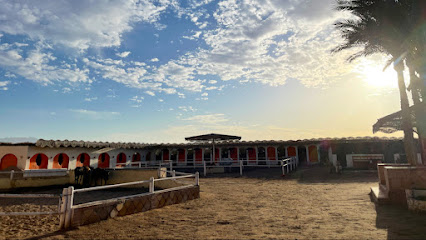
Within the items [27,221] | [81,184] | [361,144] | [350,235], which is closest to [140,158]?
[81,184]

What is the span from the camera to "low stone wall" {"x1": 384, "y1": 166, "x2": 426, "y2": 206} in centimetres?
631

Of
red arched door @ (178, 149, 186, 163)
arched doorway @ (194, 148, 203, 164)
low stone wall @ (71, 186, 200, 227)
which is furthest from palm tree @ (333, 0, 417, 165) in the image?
red arched door @ (178, 149, 186, 163)

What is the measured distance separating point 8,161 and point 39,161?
1.84 meters

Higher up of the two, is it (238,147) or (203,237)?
(238,147)

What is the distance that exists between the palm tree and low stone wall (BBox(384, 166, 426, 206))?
299 cm

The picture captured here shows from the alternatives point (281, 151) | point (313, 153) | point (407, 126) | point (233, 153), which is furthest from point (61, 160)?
point (313, 153)

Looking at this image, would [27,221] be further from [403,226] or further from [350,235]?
[403,226]

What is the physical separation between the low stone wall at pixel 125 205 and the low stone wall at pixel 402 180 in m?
6.60

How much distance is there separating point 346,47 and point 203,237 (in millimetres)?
11924

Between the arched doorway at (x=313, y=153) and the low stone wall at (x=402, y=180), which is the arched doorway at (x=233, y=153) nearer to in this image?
the arched doorway at (x=313, y=153)

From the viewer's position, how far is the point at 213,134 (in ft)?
61.3

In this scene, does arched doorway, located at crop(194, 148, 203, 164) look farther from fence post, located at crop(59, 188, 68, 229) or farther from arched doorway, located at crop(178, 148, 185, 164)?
fence post, located at crop(59, 188, 68, 229)

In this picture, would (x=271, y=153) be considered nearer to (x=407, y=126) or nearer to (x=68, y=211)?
(x=407, y=126)

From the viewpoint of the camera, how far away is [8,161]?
1650 cm
